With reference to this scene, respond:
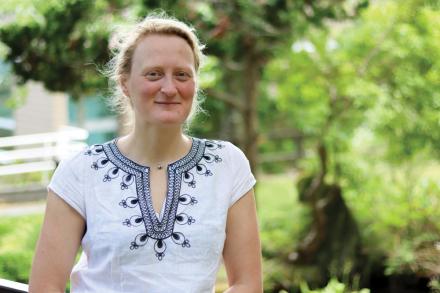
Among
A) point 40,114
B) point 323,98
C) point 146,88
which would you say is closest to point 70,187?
point 146,88

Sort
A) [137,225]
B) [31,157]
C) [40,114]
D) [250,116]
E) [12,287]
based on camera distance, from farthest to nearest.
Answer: [31,157]
[40,114]
[250,116]
[12,287]
[137,225]

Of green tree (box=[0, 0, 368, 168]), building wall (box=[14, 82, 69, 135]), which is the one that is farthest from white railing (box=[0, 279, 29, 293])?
building wall (box=[14, 82, 69, 135])

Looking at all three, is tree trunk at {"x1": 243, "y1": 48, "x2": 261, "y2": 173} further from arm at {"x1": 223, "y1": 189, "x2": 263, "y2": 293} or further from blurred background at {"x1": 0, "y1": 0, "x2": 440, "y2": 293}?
arm at {"x1": 223, "y1": 189, "x2": 263, "y2": 293}

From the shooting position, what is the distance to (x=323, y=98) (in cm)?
739

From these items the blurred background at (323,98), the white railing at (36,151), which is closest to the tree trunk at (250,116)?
the blurred background at (323,98)

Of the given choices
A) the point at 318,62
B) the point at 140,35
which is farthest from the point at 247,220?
the point at 318,62

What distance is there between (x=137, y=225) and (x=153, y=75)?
349 millimetres

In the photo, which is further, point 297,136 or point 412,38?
point 297,136

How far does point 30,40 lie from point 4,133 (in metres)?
4.63

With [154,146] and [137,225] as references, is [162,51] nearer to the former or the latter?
[154,146]

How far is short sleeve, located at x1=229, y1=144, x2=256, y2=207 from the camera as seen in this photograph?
1.87 metres

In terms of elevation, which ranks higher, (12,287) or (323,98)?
(323,98)

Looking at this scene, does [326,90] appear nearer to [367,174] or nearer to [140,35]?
[367,174]

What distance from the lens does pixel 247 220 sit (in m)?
1.86
